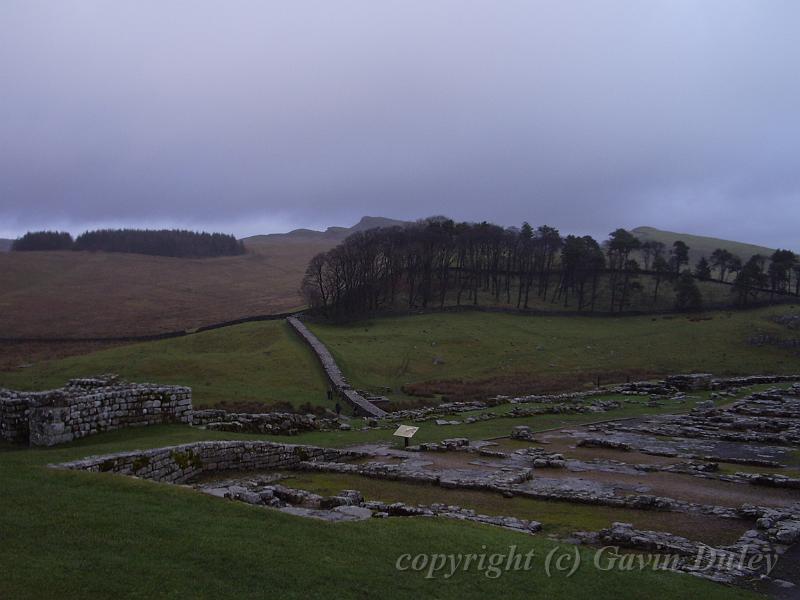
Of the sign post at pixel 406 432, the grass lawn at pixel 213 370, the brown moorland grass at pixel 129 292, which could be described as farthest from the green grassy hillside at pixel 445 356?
the brown moorland grass at pixel 129 292

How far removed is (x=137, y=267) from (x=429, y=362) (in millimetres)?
119016

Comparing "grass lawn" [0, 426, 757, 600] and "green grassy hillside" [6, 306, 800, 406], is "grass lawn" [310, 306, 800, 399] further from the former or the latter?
"grass lawn" [0, 426, 757, 600]

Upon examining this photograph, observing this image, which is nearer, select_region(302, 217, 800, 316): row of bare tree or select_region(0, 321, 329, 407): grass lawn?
select_region(0, 321, 329, 407): grass lawn

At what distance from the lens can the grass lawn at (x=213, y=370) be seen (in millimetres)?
42094

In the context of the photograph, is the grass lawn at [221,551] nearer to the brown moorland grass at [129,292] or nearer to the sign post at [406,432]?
the sign post at [406,432]

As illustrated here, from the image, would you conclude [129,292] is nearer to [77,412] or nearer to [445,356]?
[445,356]

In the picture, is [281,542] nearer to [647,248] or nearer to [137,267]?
[647,248]

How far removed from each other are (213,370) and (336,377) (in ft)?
32.9

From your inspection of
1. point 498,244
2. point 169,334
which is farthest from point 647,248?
point 169,334

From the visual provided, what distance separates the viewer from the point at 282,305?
347 feet

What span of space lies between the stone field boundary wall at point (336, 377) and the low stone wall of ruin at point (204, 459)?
1360 centimetres

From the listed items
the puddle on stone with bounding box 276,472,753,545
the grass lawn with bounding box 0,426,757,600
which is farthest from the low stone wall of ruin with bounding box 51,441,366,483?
the grass lawn with bounding box 0,426,757,600

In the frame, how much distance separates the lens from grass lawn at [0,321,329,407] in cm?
4209

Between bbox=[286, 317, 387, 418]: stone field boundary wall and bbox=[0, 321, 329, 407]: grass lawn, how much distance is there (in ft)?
2.69
